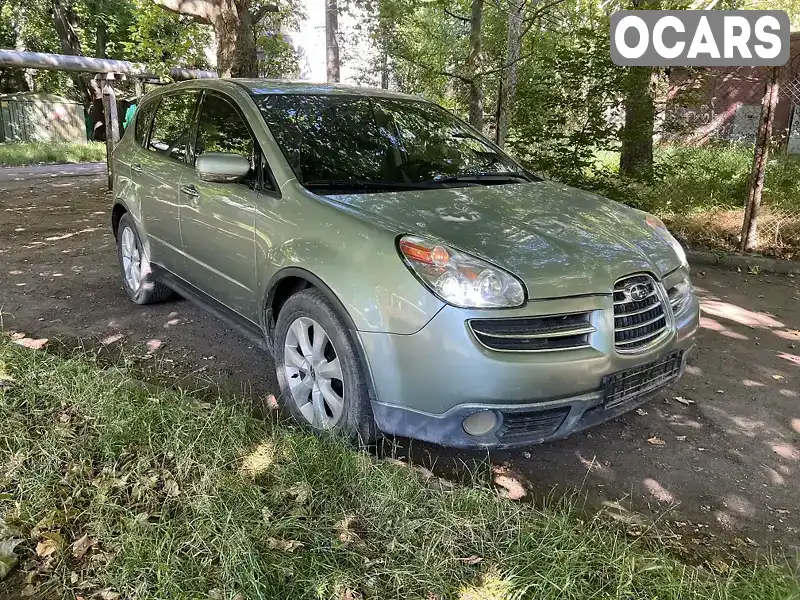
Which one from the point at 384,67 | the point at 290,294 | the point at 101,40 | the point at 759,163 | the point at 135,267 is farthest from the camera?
the point at 384,67

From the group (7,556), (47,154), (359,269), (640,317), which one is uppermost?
(359,269)

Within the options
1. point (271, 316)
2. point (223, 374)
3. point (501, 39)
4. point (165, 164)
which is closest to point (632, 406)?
point (271, 316)

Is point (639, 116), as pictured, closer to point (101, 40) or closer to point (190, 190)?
point (190, 190)

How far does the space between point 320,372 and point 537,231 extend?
125 cm

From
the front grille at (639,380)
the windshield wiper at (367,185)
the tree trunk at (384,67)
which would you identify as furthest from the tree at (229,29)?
the tree trunk at (384,67)

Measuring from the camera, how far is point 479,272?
2668 mm

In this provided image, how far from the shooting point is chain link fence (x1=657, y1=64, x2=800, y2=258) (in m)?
7.20

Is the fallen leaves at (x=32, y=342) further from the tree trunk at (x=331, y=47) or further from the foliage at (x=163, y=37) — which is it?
the tree trunk at (x=331, y=47)

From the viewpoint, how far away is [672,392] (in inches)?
155

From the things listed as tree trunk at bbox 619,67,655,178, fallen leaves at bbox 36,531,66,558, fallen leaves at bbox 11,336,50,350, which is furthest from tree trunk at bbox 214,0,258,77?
fallen leaves at bbox 36,531,66,558

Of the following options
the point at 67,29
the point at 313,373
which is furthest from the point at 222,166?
the point at 67,29

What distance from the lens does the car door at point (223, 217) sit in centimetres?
358

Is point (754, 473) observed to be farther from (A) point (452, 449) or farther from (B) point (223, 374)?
(B) point (223, 374)

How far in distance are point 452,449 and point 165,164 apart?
2873 mm
